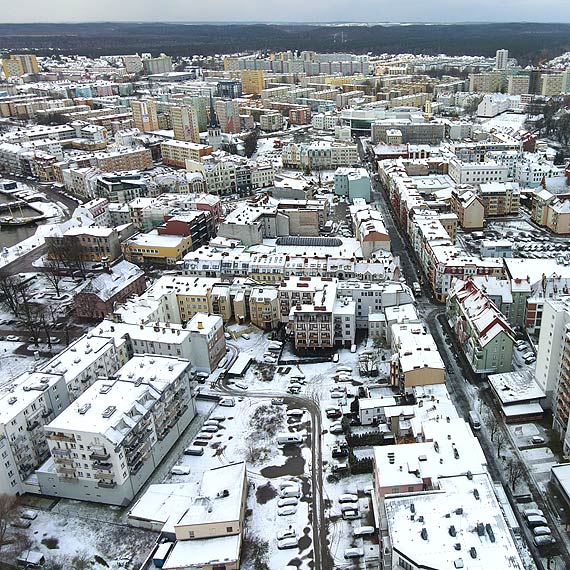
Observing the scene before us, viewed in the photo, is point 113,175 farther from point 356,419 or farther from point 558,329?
point 558,329

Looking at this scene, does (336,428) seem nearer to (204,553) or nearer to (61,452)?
(204,553)

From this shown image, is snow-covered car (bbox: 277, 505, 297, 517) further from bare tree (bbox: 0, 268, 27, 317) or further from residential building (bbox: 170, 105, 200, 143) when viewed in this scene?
residential building (bbox: 170, 105, 200, 143)

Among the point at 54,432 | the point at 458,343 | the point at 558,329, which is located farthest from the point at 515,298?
the point at 54,432

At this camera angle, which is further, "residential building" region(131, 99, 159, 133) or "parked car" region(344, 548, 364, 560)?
"residential building" region(131, 99, 159, 133)

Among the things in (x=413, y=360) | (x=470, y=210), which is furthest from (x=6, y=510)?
(x=470, y=210)

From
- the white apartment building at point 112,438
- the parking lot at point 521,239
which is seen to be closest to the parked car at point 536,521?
the white apartment building at point 112,438

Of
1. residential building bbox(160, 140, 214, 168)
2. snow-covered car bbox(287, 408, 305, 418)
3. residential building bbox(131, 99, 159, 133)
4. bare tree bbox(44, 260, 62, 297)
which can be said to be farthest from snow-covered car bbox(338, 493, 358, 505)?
residential building bbox(131, 99, 159, 133)
